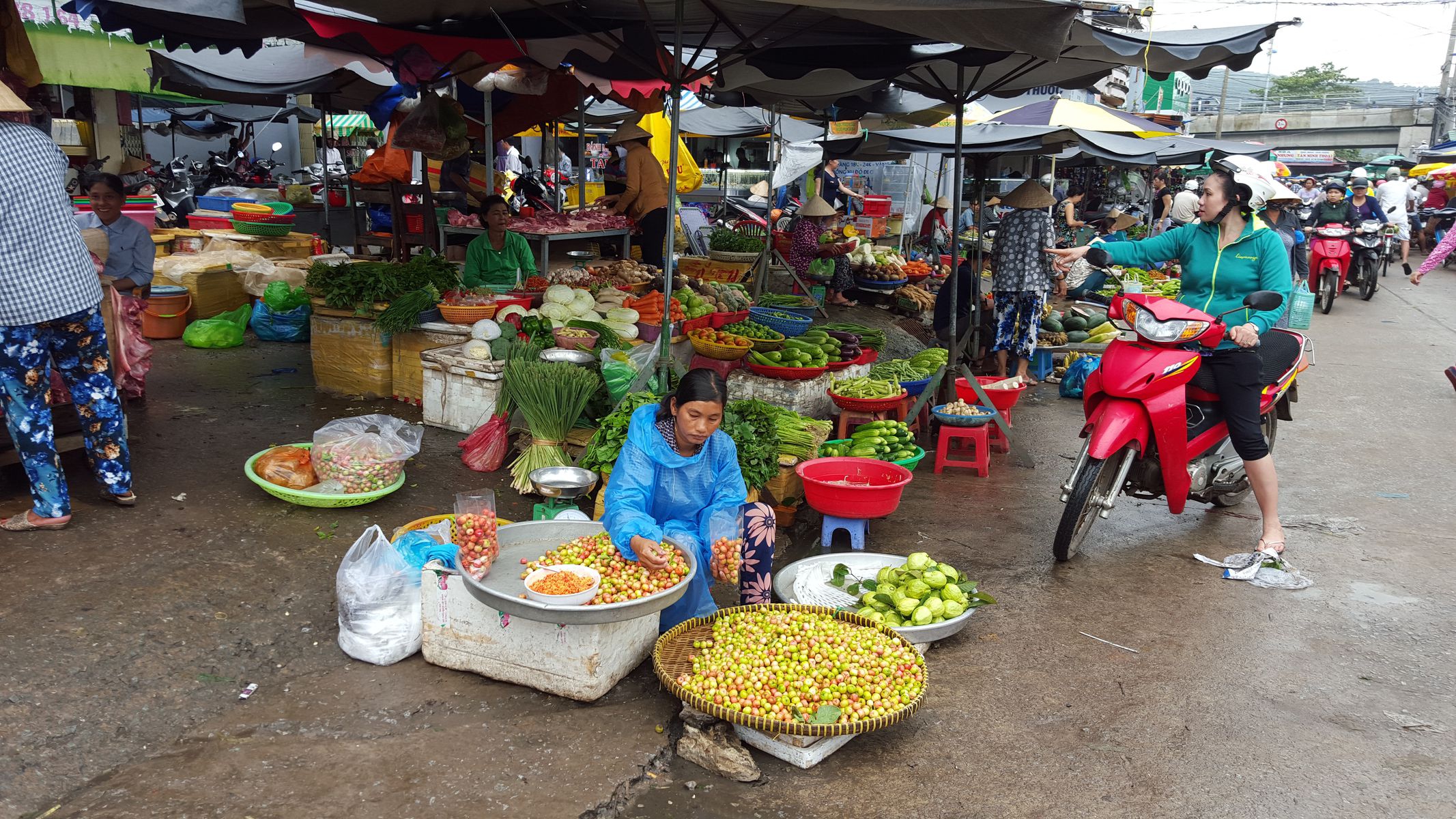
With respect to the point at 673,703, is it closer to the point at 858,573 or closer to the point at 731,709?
the point at 731,709

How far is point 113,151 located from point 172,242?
10.4ft

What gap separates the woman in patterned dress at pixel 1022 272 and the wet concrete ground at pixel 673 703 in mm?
3098

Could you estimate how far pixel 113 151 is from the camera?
12766 mm

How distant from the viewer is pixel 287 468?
4.81 metres

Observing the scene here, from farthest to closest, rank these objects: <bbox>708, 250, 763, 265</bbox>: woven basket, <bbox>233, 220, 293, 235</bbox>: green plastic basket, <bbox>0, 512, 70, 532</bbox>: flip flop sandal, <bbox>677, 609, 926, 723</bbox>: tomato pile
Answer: <bbox>233, 220, 293, 235</bbox>: green plastic basket
<bbox>708, 250, 763, 265</bbox>: woven basket
<bbox>0, 512, 70, 532</bbox>: flip flop sandal
<bbox>677, 609, 926, 723</bbox>: tomato pile

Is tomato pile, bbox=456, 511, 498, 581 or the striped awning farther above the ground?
Answer: the striped awning

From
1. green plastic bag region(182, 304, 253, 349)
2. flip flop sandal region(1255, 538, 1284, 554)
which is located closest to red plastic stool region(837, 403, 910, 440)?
flip flop sandal region(1255, 538, 1284, 554)

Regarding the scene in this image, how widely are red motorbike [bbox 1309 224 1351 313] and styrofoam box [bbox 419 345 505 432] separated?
545 inches

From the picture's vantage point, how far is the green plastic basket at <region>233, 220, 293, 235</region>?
422 inches

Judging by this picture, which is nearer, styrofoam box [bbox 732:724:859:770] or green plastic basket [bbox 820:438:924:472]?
styrofoam box [bbox 732:724:859:770]

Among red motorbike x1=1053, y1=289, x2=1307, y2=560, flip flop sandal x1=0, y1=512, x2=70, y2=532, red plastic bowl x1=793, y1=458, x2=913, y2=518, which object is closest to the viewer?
flip flop sandal x1=0, y1=512, x2=70, y2=532

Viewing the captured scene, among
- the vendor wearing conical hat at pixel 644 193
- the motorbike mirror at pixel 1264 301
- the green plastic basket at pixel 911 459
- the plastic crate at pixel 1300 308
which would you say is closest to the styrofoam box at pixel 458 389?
the green plastic basket at pixel 911 459

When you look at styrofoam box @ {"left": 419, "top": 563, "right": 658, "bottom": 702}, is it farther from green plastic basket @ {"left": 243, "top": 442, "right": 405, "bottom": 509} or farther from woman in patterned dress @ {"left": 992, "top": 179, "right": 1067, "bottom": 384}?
woman in patterned dress @ {"left": 992, "top": 179, "right": 1067, "bottom": 384}

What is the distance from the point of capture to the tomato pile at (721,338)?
639 cm
